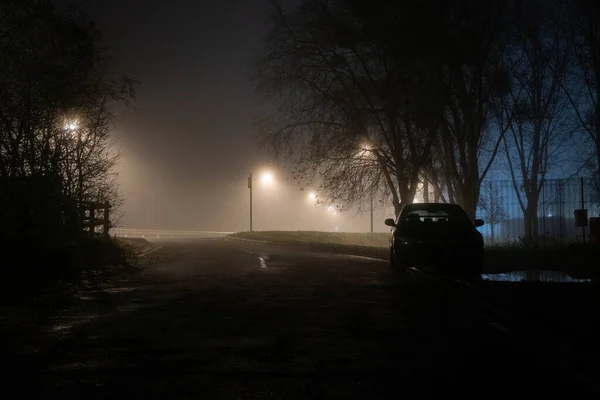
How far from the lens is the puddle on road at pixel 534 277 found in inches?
552

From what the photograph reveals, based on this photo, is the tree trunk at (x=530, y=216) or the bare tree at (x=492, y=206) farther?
the bare tree at (x=492, y=206)

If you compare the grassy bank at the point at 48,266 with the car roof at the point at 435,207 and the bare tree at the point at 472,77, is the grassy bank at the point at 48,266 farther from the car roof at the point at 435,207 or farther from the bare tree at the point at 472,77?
the bare tree at the point at 472,77

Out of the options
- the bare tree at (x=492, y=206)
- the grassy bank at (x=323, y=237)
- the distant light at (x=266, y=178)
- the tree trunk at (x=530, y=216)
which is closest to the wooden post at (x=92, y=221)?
the grassy bank at (x=323, y=237)

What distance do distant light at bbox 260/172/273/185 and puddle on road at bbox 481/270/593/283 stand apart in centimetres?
3983

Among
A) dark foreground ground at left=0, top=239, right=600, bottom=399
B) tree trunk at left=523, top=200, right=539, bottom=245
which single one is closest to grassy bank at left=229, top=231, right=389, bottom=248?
tree trunk at left=523, top=200, right=539, bottom=245

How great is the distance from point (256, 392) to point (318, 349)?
1.83m

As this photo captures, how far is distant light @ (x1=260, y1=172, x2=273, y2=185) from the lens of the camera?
55188 mm

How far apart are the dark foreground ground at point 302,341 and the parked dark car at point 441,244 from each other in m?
1.75

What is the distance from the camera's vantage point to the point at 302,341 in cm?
759

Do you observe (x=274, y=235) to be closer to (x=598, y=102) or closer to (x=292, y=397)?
(x=598, y=102)

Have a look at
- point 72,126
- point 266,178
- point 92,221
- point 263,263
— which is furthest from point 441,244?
point 266,178

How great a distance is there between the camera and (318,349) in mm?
7141

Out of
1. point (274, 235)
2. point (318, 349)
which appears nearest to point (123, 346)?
point (318, 349)

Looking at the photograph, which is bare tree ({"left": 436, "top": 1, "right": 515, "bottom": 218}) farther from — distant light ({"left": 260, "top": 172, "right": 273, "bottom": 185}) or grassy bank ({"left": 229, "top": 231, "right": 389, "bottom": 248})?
distant light ({"left": 260, "top": 172, "right": 273, "bottom": 185})
